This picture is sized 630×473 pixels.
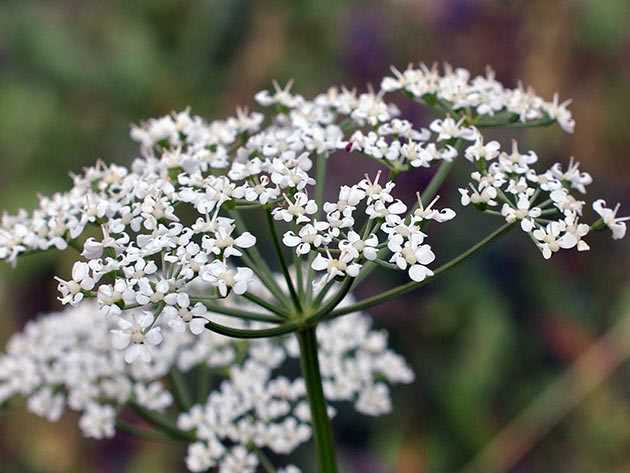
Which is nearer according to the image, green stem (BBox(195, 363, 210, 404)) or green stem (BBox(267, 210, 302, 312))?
green stem (BBox(267, 210, 302, 312))

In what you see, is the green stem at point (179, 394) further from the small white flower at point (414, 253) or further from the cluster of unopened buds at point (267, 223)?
the small white flower at point (414, 253)

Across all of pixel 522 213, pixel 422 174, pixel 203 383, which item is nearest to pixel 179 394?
pixel 203 383

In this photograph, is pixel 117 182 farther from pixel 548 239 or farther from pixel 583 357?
pixel 583 357

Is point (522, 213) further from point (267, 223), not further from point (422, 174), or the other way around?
point (422, 174)

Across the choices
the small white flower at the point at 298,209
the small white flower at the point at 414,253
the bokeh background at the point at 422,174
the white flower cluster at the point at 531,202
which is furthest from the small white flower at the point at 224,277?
the bokeh background at the point at 422,174

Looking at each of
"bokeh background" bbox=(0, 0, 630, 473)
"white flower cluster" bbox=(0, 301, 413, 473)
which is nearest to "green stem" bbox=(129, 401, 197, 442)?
"white flower cluster" bbox=(0, 301, 413, 473)

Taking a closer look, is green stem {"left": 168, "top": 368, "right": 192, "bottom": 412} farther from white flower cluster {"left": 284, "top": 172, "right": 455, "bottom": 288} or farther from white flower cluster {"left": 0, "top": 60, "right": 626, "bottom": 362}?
white flower cluster {"left": 284, "top": 172, "right": 455, "bottom": 288}

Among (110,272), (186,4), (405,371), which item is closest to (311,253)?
(110,272)
